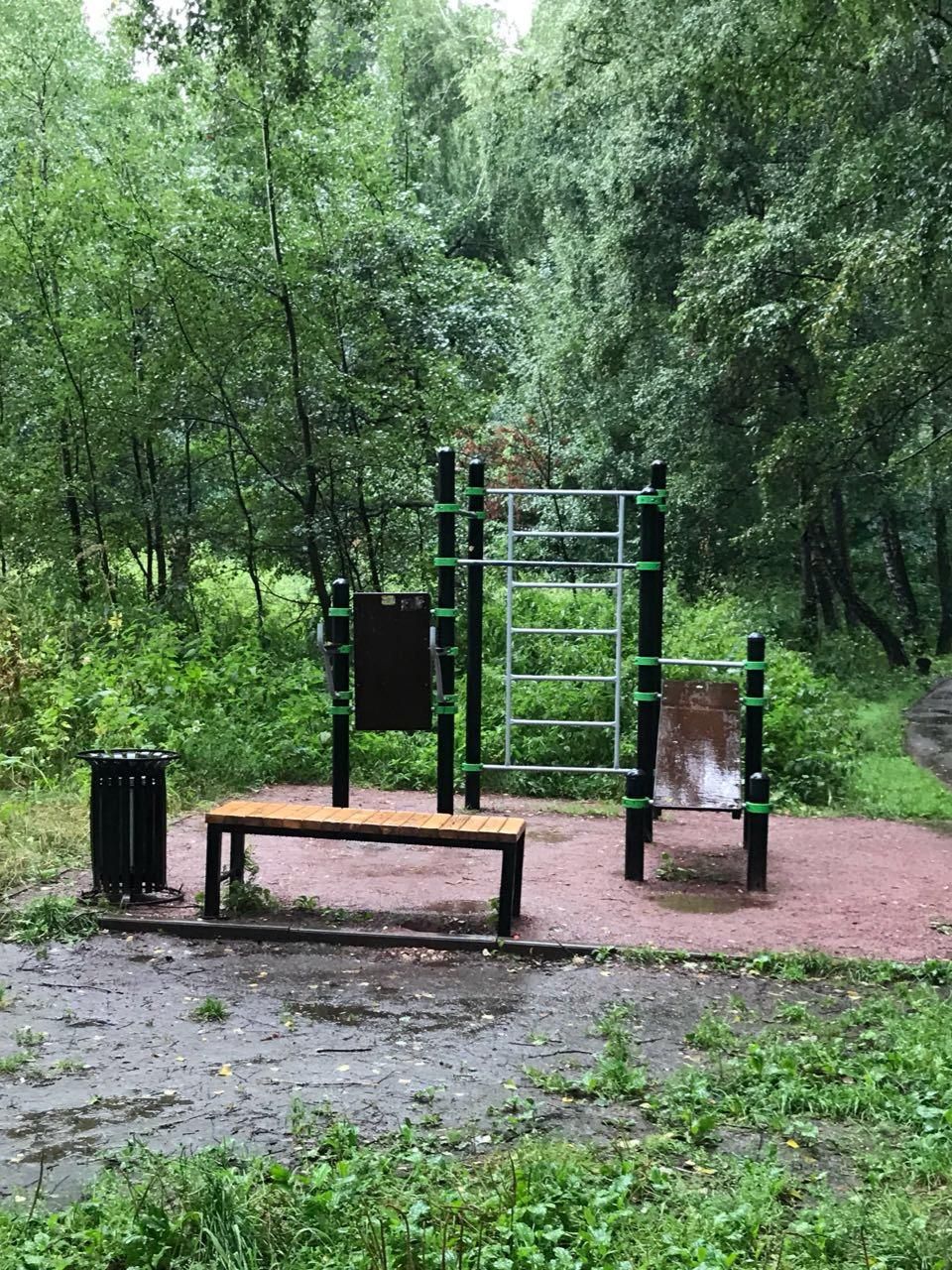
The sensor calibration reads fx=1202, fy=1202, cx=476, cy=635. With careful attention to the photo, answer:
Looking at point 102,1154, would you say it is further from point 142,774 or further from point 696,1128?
point 142,774

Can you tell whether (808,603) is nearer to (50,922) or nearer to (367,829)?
(367,829)

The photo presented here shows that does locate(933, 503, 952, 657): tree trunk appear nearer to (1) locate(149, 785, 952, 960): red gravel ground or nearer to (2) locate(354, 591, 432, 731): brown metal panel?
(1) locate(149, 785, 952, 960): red gravel ground

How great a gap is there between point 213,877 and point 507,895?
1.50 meters

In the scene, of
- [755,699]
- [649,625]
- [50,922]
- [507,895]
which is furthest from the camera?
[649,625]

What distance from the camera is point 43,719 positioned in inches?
375

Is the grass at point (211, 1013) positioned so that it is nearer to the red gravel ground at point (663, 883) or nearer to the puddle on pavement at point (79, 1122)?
the puddle on pavement at point (79, 1122)

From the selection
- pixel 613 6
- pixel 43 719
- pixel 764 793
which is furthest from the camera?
pixel 613 6

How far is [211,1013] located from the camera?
480 cm

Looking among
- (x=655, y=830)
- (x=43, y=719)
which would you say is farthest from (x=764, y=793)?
(x=43, y=719)

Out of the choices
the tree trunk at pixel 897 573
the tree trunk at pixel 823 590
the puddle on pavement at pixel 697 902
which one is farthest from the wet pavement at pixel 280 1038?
the tree trunk at pixel 897 573

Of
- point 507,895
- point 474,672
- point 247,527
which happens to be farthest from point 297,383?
point 507,895

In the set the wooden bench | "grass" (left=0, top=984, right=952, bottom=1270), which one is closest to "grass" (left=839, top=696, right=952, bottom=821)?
the wooden bench

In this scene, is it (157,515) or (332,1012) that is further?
(157,515)

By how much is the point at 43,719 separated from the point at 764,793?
571cm
